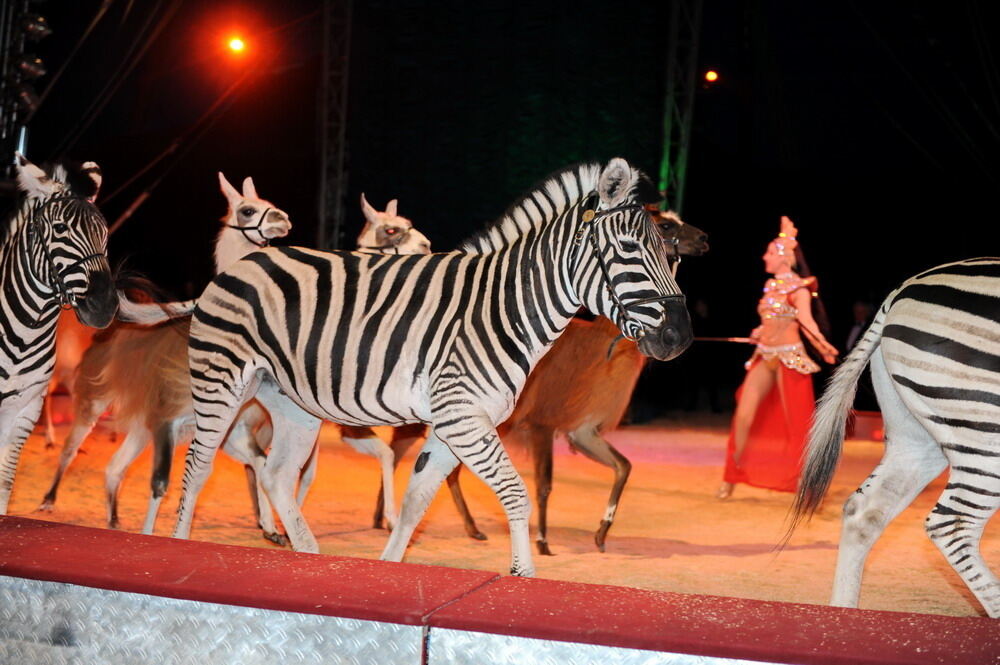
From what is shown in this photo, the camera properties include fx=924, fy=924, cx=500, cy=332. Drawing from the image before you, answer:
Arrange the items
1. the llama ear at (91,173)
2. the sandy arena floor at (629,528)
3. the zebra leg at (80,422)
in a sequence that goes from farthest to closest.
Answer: the zebra leg at (80,422)
the sandy arena floor at (629,528)
the llama ear at (91,173)

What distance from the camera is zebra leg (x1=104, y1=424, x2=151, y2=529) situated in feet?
19.3

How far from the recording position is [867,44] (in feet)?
49.2

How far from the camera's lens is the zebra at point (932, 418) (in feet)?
11.4

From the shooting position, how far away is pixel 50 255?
456 cm

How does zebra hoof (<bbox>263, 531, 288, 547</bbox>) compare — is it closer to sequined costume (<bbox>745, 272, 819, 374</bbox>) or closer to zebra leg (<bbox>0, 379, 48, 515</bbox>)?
zebra leg (<bbox>0, 379, 48, 515</bbox>)

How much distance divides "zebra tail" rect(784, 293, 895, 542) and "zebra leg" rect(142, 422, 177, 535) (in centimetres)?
349

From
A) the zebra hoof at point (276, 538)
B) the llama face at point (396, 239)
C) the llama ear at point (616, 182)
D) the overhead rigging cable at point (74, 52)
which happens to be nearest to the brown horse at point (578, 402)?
the zebra hoof at point (276, 538)

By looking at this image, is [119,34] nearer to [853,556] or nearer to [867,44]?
[853,556]

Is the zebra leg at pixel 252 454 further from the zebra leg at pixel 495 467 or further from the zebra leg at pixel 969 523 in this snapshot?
the zebra leg at pixel 969 523

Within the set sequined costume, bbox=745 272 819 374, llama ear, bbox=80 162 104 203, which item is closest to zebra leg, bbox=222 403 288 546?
llama ear, bbox=80 162 104 203

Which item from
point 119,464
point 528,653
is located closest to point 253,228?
point 119,464

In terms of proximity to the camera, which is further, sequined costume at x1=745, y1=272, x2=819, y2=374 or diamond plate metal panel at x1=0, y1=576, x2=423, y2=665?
sequined costume at x1=745, y1=272, x2=819, y2=374

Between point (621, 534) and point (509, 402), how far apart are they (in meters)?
2.71

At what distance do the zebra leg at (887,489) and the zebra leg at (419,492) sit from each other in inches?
67.7
